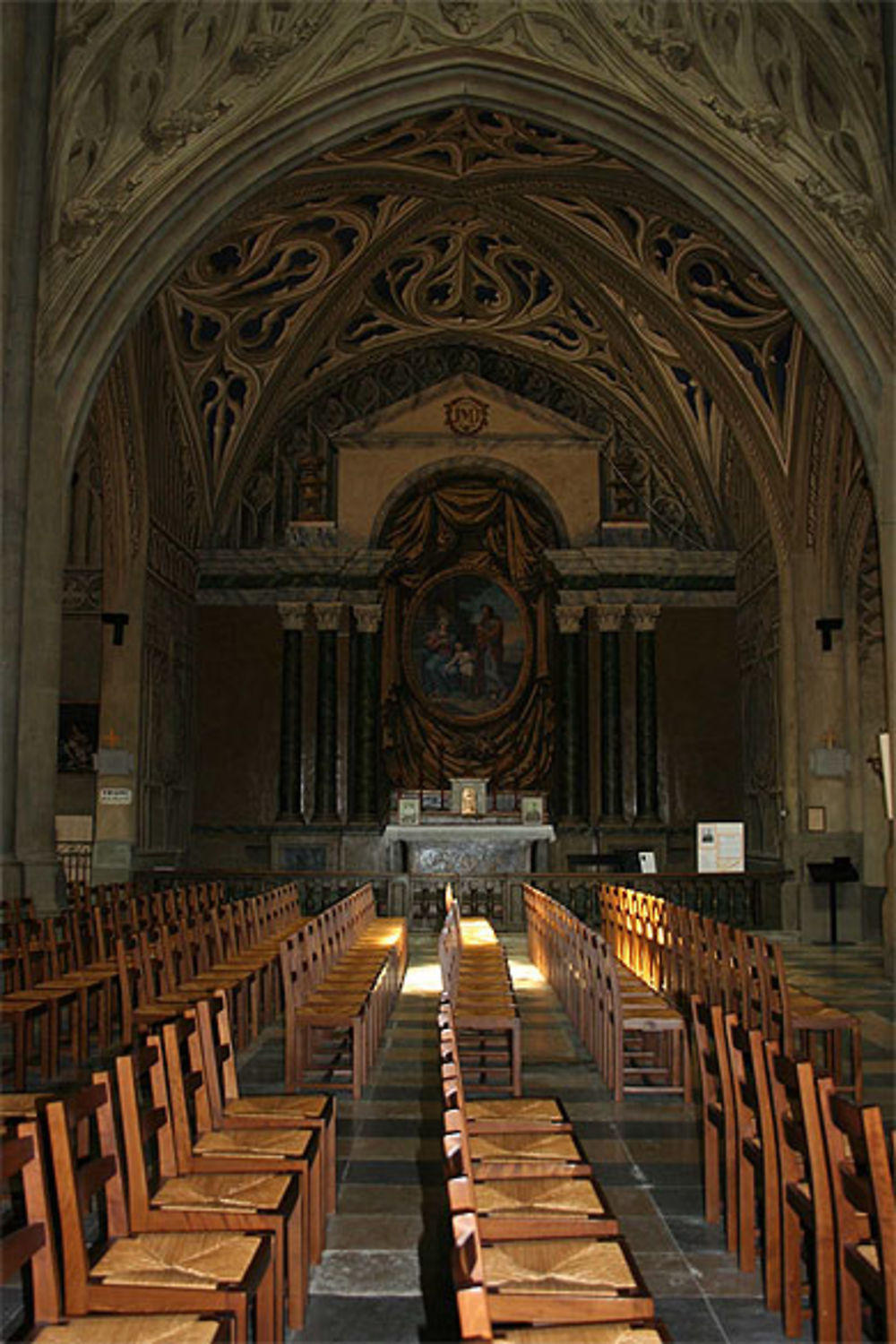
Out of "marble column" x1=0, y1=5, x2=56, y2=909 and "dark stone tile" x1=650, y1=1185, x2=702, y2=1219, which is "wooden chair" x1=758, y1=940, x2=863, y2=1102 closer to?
"dark stone tile" x1=650, y1=1185, x2=702, y2=1219

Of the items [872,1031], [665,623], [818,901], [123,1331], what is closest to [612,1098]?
[872,1031]

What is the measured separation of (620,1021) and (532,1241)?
336cm

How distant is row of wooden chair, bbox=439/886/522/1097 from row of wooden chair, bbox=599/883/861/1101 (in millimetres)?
1201

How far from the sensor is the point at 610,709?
20641 mm

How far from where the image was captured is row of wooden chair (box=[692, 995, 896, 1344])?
3123mm

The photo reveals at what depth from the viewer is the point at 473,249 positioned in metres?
19.1

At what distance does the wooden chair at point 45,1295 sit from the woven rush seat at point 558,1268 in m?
0.71

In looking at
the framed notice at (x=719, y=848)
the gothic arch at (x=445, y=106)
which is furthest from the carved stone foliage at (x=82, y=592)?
the framed notice at (x=719, y=848)

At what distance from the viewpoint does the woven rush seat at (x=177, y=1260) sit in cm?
302

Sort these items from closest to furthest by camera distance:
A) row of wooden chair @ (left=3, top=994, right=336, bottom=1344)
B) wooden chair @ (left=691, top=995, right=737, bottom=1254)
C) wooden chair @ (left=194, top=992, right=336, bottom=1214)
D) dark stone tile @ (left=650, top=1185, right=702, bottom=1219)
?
row of wooden chair @ (left=3, top=994, right=336, bottom=1344) < wooden chair @ (left=691, top=995, right=737, bottom=1254) < wooden chair @ (left=194, top=992, right=336, bottom=1214) < dark stone tile @ (left=650, top=1185, right=702, bottom=1219)

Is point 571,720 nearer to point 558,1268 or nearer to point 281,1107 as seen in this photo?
point 281,1107

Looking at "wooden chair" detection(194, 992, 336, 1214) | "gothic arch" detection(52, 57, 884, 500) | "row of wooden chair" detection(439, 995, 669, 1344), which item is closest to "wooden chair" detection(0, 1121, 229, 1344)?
"row of wooden chair" detection(439, 995, 669, 1344)

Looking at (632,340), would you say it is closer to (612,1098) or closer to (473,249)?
(473,249)

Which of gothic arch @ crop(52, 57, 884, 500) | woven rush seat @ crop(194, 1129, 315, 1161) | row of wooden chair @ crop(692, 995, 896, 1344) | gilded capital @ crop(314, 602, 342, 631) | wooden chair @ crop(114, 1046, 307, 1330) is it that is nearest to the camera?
row of wooden chair @ crop(692, 995, 896, 1344)
